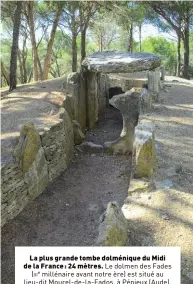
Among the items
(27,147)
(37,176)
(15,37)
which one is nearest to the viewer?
(27,147)

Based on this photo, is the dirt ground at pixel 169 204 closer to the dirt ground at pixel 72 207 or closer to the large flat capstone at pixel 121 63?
the dirt ground at pixel 72 207

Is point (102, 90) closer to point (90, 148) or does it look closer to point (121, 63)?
point (121, 63)

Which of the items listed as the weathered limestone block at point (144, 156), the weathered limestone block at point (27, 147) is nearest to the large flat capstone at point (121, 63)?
the weathered limestone block at point (27, 147)

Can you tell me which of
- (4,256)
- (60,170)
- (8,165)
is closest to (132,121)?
(60,170)

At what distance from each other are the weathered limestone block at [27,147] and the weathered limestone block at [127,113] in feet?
10.4

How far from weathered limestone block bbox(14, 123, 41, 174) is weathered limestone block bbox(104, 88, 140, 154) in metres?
3.16

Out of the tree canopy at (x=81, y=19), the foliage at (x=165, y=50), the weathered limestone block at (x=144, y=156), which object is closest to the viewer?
the weathered limestone block at (x=144, y=156)

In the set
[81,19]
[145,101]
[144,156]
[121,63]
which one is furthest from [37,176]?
[81,19]

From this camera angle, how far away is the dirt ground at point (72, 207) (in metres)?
6.66

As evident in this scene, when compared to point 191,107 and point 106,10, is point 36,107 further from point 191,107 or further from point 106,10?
point 106,10

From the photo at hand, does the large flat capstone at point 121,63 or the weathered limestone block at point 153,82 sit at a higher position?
the large flat capstone at point 121,63

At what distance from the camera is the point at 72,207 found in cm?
790

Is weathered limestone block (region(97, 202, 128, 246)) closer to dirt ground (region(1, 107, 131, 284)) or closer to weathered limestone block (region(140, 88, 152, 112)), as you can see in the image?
dirt ground (region(1, 107, 131, 284))

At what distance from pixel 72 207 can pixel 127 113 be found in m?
3.53
